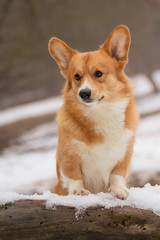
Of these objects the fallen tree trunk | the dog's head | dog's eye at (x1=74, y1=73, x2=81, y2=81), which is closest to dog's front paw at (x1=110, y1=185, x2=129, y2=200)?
the fallen tree trunk

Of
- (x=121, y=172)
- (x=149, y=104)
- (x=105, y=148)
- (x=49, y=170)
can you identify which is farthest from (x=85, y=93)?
(x=149, y=104)

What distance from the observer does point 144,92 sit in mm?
16766

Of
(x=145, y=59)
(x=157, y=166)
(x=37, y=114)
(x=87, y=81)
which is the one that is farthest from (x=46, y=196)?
(x=145, y=59)

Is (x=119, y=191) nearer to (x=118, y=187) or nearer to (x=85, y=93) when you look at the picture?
(x=118, y=187)

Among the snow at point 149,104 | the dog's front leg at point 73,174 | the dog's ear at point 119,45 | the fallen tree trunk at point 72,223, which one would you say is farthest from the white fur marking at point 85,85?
the snow at point 149,104

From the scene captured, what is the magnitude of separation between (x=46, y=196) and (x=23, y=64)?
12.2 m

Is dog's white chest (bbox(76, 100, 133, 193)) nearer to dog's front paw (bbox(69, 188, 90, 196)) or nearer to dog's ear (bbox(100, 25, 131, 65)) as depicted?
dog's front paw (bbox(69, 188, 90, 196))

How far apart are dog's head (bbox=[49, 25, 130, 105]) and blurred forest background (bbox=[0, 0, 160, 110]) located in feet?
31.9

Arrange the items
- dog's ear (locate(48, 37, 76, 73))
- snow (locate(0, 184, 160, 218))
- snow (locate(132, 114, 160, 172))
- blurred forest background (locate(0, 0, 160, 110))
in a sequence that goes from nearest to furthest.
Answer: snow (locate(0, 184, 160, 218)) → dog's ear (locate(48, 37, 76, 73)) → snow (locate(132, 114, 160, 172)) → blurred forest background (locate(0, 0, 160, 110))

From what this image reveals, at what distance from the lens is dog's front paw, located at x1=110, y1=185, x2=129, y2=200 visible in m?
2.69

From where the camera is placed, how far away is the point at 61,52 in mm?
3270

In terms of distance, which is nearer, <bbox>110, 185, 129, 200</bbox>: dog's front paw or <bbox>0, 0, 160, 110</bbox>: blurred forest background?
<bbox>110, 185, 129, 200</bbox>: dog's front paw

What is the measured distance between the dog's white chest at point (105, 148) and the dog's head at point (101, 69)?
0.13 m

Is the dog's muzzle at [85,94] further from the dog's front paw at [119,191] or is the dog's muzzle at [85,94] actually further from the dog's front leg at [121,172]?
the dog's front paw at [119,191]
